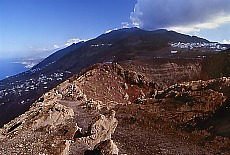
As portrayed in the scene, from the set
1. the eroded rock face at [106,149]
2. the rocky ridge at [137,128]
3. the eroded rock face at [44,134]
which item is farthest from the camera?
the eroded rock face at [44,134]

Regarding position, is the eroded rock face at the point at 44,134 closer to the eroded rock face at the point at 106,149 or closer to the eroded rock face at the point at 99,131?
the eroded rock face at the point at 99,131

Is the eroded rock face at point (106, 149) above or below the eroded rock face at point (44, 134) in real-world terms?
above

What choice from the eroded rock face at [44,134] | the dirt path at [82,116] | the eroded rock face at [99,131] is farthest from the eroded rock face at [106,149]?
the dirt path at [82,116]

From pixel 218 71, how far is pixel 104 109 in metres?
54.0

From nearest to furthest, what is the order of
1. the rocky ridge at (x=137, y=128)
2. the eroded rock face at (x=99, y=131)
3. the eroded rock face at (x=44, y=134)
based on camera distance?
the rocky ridge at (x=137, y=128) < the eroded rock face at (x=44, y=134) < the eroded rock face at (x=99, y=131)

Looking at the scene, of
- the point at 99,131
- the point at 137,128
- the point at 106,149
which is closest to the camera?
the point at 106,149

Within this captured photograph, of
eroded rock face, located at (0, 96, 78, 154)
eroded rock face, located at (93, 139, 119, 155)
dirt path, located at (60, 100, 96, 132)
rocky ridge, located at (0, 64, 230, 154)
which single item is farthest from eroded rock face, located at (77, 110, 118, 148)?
dirt path, located at (60, 100, 96, 132)

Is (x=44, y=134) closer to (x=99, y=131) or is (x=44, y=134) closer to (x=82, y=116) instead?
(x=82, y=116)

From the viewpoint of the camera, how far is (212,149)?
74.7 feet

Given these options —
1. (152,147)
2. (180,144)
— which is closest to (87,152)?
(152,147)

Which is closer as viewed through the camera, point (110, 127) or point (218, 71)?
point (110, 127)

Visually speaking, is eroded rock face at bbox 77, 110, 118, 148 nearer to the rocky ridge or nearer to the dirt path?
the rocky ridge

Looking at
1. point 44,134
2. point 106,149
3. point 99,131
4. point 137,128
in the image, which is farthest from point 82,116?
point 106,149

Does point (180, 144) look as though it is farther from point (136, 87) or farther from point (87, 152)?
point (136, 87)
